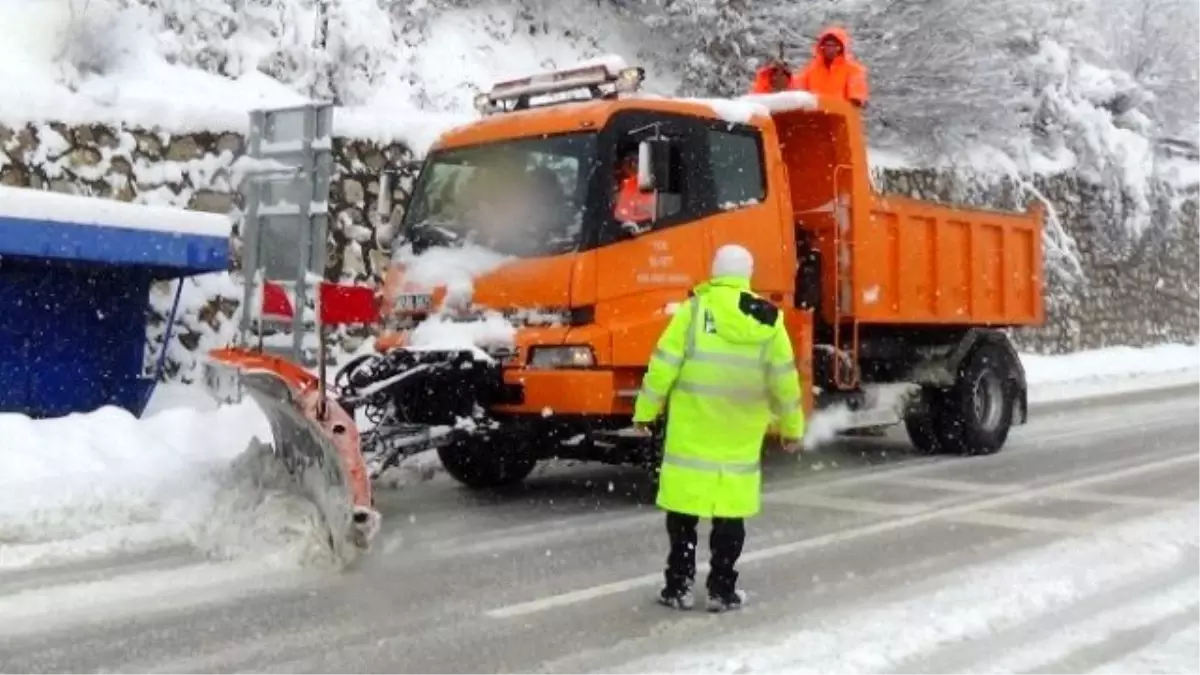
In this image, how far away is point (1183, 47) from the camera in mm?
27578

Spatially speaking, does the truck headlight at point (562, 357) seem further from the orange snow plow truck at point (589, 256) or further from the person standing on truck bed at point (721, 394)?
the person standing on truck bed at point (721, 394)

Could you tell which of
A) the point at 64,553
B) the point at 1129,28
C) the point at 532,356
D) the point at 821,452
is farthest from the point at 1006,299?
the point at 1129,28

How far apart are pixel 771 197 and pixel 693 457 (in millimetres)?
3891

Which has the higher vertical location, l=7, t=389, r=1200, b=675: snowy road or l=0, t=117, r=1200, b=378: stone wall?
l=0, t=117, r=1200, b=378: stone wall

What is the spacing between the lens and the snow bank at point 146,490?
6922 mm

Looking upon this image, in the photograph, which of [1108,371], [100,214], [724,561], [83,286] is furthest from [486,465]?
[1108,371]

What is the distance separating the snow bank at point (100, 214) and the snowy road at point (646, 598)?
99.1 inches

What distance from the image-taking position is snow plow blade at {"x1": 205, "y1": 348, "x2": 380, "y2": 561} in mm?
6430

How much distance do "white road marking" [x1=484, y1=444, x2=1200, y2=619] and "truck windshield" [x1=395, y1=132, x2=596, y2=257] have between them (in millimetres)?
2228

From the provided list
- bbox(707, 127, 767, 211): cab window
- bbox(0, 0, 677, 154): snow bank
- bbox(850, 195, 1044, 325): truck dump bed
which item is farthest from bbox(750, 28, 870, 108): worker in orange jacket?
bbox(0, 0, 677, 154): snow bank

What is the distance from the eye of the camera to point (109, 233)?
29.8 ft

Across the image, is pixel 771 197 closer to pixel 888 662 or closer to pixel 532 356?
pixel 532 356

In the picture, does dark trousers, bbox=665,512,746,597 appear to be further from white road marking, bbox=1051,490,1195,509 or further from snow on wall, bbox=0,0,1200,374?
snow on wall, bbox=0,0,1200,374

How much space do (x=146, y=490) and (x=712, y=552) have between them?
12.4 feet
